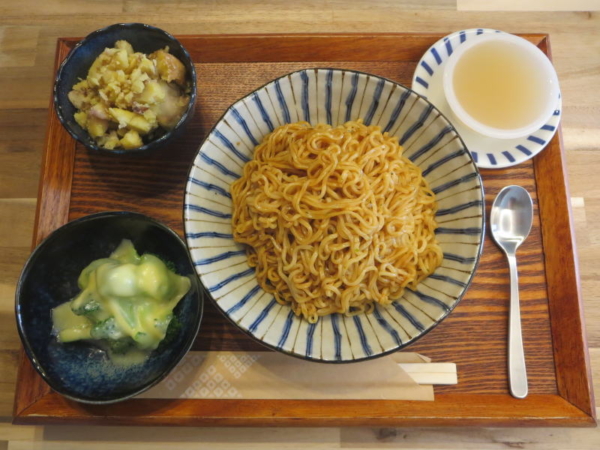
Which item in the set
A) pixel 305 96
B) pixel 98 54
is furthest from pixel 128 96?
pixel 305 96

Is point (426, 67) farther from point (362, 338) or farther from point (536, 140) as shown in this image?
point (362, 338)

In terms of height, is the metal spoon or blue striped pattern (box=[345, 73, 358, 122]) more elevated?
blue striped pattern (box=[345, 73, 358, 122])

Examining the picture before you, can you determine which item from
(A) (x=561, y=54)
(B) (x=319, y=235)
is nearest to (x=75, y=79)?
(B) (x=319, y=235)

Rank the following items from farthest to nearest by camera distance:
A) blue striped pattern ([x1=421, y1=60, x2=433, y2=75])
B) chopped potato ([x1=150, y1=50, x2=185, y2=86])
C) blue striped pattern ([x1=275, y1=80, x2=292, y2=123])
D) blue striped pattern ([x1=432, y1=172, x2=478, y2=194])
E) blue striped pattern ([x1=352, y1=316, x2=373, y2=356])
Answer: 1. blue striped pattern ([x1=421, y1=60, x2=433, y2=75])
2. chopped potato ([x1=150, y1=50, x2=185, y2=86])
3. blue striped pattern ([x1=275, y1=80, x2=292, y2=123])
4. blue striped pattern ([x1=432, y1=172, x2=478, y2=194])
5. blue striped pattern ([x1=352, y1=316, x2=373, y2=356])

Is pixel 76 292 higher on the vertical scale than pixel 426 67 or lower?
lower

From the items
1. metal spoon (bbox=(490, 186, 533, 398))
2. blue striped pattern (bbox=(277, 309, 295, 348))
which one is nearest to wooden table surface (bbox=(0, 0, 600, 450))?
metal spoon (bbox=(490, 186, 533, 398))

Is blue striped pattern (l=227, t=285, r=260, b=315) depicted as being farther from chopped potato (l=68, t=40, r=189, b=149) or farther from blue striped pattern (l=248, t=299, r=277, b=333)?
chopped potato (l=68, t=40, r=189, b=149)

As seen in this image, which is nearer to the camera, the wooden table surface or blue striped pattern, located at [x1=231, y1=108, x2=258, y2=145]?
blue striped pattern, located at [x1=231, y1=108, x2=258, y2=145]
